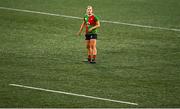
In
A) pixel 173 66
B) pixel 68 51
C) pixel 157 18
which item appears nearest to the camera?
pixel 173 66

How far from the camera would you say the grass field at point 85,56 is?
768 inches

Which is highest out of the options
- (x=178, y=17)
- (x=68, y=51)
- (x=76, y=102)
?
(x=178, y=17)

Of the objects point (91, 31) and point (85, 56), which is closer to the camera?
point (91, 31)

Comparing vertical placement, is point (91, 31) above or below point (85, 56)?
above

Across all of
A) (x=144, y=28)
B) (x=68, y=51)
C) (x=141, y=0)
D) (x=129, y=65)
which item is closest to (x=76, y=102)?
(x=129, y=65)

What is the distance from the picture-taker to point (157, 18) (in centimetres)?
3127

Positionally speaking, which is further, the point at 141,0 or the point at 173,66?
the point at 141,0

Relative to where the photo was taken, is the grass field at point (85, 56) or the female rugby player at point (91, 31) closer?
the grass field at point (85, 56)

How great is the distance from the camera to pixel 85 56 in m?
24.3

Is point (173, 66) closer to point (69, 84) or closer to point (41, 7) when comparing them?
point (69, 84)

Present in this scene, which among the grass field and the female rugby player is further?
the female rugby player

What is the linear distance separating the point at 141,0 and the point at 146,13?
3448 millimetres

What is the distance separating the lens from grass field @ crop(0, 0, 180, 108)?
19.5m

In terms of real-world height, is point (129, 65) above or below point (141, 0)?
below
